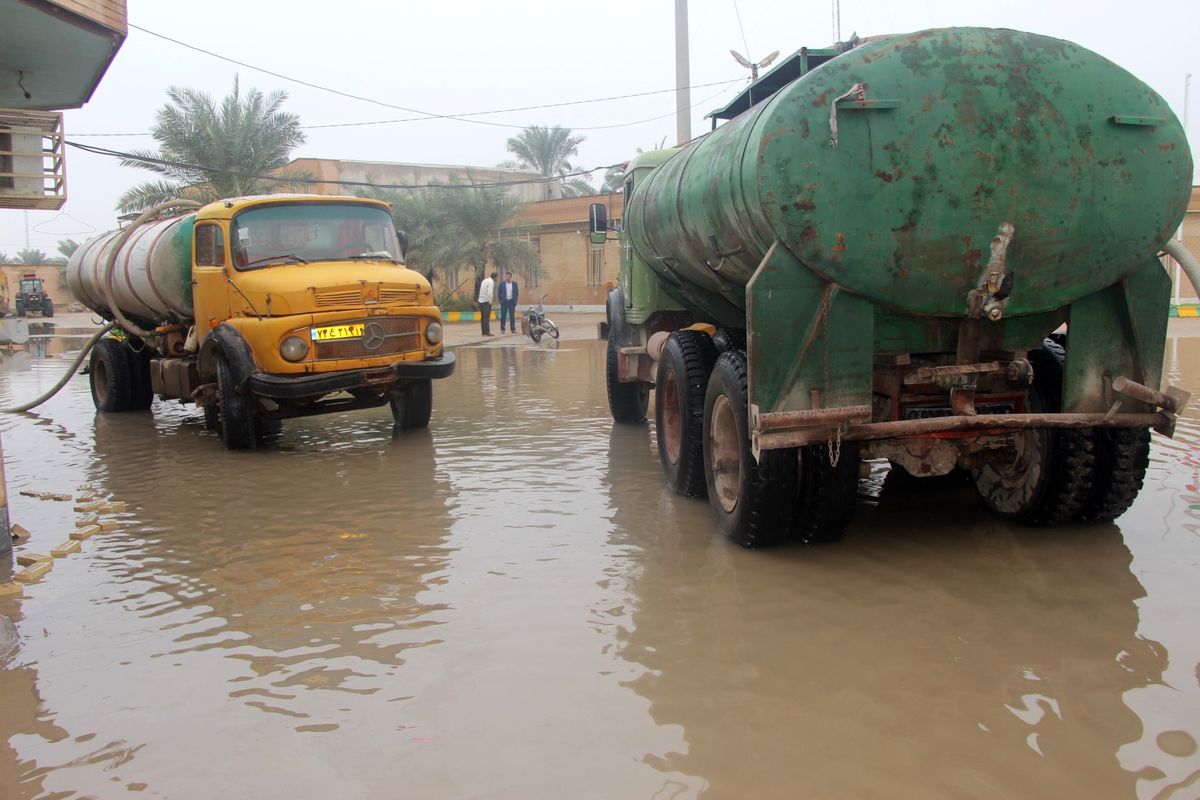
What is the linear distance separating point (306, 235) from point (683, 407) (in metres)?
4.89

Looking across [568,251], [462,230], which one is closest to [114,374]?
[462,230]

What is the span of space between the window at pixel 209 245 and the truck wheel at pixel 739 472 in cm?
572

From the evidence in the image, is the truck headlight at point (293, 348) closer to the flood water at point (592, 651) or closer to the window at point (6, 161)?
the flood water at point (592, 651)

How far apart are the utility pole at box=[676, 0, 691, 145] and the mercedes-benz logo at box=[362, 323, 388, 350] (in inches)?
494

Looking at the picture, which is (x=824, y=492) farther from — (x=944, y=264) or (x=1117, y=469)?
(x=1117, y=469)

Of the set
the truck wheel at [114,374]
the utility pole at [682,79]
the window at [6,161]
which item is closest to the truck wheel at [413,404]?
the window at [6,161]

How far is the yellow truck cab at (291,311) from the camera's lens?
8.78 metres

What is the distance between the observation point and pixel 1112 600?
4508 mm

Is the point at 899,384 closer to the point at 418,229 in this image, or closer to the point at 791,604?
the point at 791,604

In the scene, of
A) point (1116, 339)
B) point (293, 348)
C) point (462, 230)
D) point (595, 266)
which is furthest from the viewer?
point (595, 266)

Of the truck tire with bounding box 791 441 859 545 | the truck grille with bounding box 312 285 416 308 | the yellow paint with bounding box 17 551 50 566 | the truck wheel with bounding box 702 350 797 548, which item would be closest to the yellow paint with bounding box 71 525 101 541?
the yellow paint with bounding box 17 551 50 566

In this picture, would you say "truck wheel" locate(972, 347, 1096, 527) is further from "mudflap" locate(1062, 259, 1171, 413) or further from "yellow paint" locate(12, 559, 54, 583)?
"yellow paint" locate(12, 559, 54, 583)

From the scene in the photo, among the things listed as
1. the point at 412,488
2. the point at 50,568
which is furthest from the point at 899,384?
the point at 50,568

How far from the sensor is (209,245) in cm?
952
